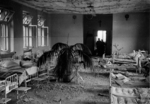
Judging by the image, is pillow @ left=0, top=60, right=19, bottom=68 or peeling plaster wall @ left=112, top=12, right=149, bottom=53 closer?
pillow @ left=0, top=60, right=19, bottom=68

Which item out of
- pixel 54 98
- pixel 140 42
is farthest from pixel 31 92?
pixel 140 42

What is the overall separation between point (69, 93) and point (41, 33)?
27.9 ft

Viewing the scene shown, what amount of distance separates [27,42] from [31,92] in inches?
229

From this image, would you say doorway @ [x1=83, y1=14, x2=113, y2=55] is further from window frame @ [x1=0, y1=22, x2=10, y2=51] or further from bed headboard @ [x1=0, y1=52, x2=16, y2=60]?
window frame @ [x1=0, y1=22, x2=10, y2=51]

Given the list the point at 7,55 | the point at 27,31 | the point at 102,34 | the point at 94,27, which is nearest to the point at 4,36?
the point at 7,55

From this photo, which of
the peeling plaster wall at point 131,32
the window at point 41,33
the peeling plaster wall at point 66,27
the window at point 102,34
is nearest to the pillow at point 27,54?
the window at point 41,33

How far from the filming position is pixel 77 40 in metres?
15.7

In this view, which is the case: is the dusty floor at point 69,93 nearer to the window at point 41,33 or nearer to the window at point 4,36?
the window at point 4,36

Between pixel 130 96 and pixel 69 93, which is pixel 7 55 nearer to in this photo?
pixel 69 93

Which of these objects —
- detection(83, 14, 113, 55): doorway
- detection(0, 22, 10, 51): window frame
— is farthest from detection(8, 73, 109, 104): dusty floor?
detection(83, 14, 113, 55): doorway

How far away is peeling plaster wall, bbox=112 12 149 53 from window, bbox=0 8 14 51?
29.1ft

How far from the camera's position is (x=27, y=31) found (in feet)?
37.1

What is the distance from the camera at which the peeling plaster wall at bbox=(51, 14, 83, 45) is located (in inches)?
611

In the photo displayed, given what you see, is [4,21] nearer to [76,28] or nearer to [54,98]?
[54,98]
